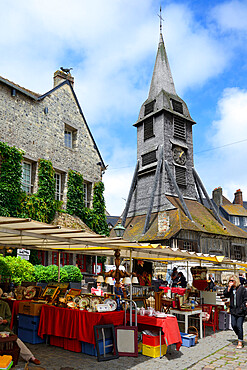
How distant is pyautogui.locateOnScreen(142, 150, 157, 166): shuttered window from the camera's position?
27122 mm

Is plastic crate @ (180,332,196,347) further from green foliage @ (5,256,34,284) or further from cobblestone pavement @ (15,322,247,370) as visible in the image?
green foliage @ (5,256,34,284)

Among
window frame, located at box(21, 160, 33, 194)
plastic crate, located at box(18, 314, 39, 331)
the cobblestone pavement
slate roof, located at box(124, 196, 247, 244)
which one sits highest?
window frame, located at box(21, 160, 33, 194)

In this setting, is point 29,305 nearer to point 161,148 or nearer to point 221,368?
point 221,368

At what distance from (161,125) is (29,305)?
858 inches

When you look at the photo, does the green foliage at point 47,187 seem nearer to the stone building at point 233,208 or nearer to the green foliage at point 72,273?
the green foliage at point 72,273

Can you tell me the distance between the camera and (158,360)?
20.2ft

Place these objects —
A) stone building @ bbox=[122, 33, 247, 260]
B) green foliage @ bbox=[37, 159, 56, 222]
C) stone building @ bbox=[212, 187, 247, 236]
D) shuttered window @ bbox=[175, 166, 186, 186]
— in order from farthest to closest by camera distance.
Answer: stone building @ bbox=[212, 187, 247, 236] < shuttered window @ bbox=[175, 166, 186, 186] < stone building @ bbox=[122, 33, 247, 260] < green foliage @ bbox=[37, 159, 56, 222]

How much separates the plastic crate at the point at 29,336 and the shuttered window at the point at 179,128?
2257 cm

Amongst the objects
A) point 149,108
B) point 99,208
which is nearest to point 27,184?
point 99,208

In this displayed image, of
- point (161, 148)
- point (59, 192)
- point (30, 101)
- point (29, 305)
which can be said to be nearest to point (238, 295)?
point (29, 305)

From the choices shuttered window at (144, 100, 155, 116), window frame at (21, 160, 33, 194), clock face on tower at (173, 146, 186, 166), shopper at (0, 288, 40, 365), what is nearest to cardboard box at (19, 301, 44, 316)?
shopper at (0, 288, 40, 365)

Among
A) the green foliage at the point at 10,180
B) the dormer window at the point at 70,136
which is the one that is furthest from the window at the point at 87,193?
the green foliage at the point at 10,180

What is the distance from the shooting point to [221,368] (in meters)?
5.75

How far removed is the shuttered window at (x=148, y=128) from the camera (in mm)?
27952
